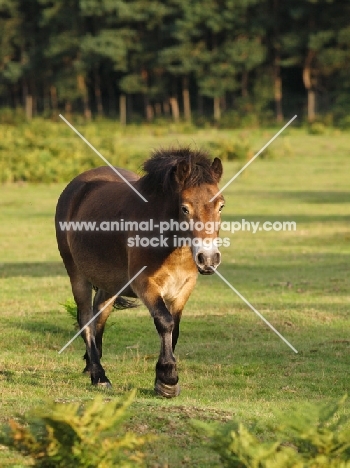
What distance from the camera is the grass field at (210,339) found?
24.5 feet

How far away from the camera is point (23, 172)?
29375mm

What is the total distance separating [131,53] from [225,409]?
49.7 meters

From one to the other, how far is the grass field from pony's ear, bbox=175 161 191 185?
5.02ft

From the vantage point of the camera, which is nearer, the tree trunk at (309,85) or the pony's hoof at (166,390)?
the pony's hoof at (166,390)

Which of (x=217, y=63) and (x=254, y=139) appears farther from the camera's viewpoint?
(x=217, y=63)

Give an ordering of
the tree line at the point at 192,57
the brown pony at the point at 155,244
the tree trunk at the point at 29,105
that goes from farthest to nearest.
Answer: the tree trunk at the point at 29,105 → the tree line at the point at 192,57 → the brown pony at the point at 155,244

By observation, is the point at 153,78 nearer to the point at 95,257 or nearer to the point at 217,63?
the point at 217,63

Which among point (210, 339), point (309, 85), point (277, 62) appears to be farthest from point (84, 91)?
point (210, 339)

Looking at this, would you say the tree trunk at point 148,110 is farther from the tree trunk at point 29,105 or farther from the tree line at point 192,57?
the tree trunk at point 29,105

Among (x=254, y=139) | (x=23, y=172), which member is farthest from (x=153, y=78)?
(x=23, y=172)

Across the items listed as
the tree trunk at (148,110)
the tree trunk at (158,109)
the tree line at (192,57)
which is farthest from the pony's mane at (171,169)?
the tree trunk at (158,109)

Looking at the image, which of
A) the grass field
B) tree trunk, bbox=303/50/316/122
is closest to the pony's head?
the grass field

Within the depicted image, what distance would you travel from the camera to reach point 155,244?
8453mm

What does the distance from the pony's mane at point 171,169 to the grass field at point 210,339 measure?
1.05 m
